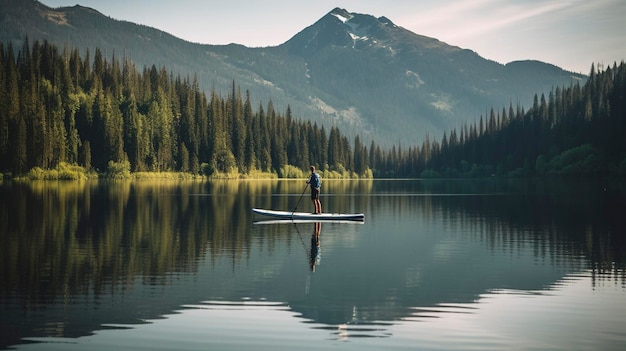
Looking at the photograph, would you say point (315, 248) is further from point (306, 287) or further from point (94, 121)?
point (94, 121)

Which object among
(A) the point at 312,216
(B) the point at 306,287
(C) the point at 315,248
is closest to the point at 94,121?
(A) the point at 312,216

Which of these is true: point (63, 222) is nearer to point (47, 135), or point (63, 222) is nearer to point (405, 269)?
point (405, 269)

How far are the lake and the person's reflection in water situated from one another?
0.29 feet

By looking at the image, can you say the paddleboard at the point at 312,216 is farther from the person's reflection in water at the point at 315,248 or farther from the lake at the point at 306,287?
the lake at the point at 306,287

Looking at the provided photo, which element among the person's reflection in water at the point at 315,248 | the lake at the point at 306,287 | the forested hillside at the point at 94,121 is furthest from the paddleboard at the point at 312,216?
the forested hillside at the point at 94,121

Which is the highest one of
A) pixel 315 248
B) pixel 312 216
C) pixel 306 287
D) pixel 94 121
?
pixel 94 121

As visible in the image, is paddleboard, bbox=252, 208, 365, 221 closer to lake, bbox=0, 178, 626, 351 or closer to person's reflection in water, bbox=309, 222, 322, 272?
person's reflection in water, bbox=309, 222, 322, 272

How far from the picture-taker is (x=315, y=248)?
35.8 m

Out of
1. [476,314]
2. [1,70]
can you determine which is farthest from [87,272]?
[1,70]

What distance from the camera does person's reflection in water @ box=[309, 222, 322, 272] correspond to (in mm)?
30703

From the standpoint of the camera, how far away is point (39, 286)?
2366cm

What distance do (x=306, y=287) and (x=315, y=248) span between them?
1099 cm

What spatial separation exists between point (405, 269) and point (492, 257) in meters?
5.37

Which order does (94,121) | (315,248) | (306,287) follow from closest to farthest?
(306,287), (315,248), (94,121)
